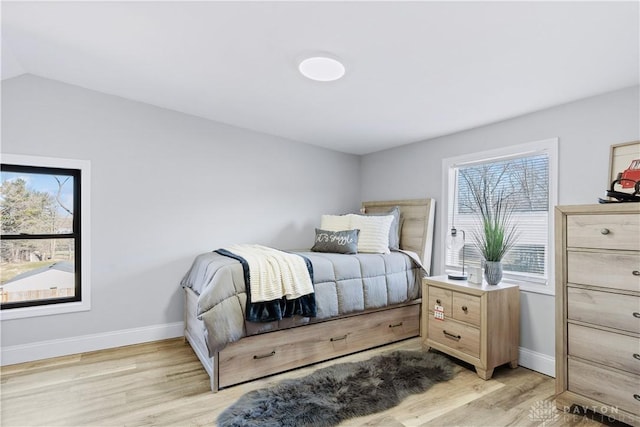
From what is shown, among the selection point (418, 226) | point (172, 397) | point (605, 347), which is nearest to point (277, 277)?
point (172, 397)

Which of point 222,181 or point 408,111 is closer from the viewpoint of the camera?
point 408,111

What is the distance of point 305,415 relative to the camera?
6.52 feet

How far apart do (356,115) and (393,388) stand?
2.32m

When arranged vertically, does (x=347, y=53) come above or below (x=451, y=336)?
above

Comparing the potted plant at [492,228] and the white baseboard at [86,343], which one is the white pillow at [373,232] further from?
the white baseboard at [86,343]

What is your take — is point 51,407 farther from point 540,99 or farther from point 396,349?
point 540,99

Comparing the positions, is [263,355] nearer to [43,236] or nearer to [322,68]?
[322,68]

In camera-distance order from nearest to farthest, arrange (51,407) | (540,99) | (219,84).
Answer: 1. (51,407)
2. (540,99)
3. (219,84)

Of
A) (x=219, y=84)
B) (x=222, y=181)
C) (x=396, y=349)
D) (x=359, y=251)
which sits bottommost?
(x=396, y=349)

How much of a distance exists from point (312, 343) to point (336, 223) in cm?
146

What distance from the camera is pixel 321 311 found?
105 inches

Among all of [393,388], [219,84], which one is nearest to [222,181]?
[219,84]

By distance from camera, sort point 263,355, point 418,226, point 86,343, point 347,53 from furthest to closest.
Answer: point 418,226
point 86,343
point 263,355
point 347,53

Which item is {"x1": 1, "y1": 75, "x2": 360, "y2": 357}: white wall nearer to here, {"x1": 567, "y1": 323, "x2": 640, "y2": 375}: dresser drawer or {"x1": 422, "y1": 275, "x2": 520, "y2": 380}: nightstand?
{"x1": 422, "y1": 275, "x2": 520, "y2": 380}: nightstand
